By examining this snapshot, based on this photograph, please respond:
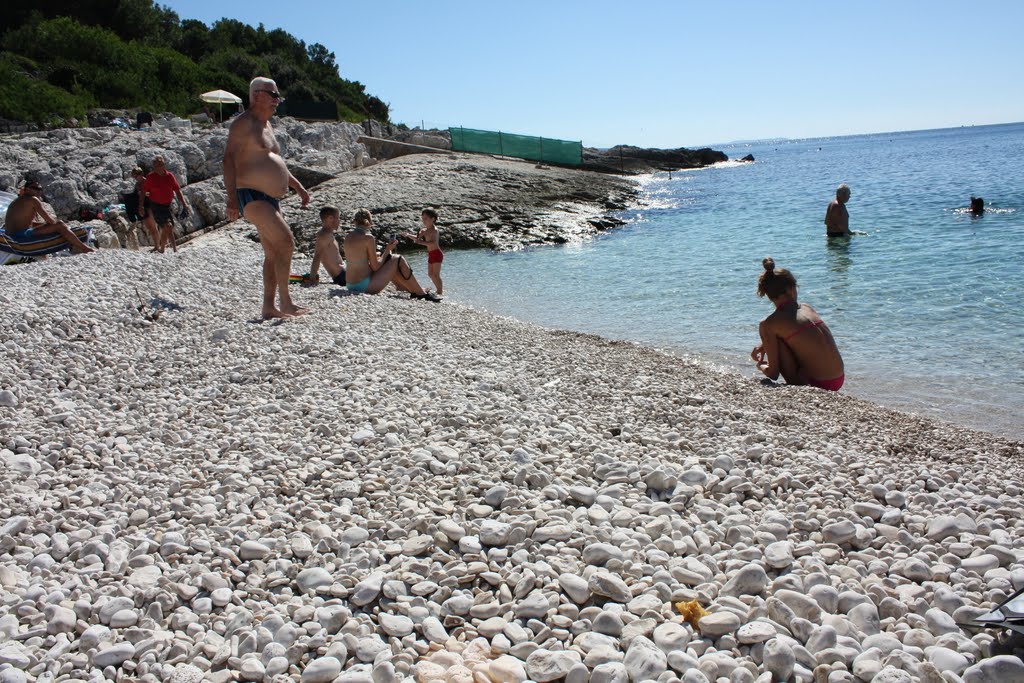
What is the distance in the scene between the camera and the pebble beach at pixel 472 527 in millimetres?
2275

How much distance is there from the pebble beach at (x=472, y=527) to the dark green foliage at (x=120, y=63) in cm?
2614

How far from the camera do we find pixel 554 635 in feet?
7.83

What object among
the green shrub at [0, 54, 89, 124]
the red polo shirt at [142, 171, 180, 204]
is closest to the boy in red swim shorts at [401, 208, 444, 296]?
the red polo shirt at [142, 171, 180, 204]

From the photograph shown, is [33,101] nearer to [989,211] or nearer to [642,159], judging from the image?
[989,211]

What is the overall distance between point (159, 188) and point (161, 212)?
1.34 feet

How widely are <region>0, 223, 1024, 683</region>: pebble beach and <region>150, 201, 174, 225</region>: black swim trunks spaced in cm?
749

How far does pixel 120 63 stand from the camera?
33.1 metres

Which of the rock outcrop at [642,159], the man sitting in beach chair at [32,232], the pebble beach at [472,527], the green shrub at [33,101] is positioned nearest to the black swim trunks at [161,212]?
the man sitting in beach chair at [32,232]

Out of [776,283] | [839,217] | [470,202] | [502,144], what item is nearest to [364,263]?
[776,283]

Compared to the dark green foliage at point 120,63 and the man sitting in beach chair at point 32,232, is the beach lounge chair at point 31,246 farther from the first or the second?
the dark green foliage at point 120,63

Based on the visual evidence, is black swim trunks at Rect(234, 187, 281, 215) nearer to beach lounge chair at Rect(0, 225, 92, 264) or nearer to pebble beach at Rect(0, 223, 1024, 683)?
pebble beach at Rect(0, 223, 1024, 683)

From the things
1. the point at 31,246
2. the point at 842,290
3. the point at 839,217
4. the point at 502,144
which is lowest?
the point at 842,290

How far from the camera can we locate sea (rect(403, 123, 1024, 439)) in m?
6.88

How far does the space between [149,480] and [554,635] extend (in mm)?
2189
